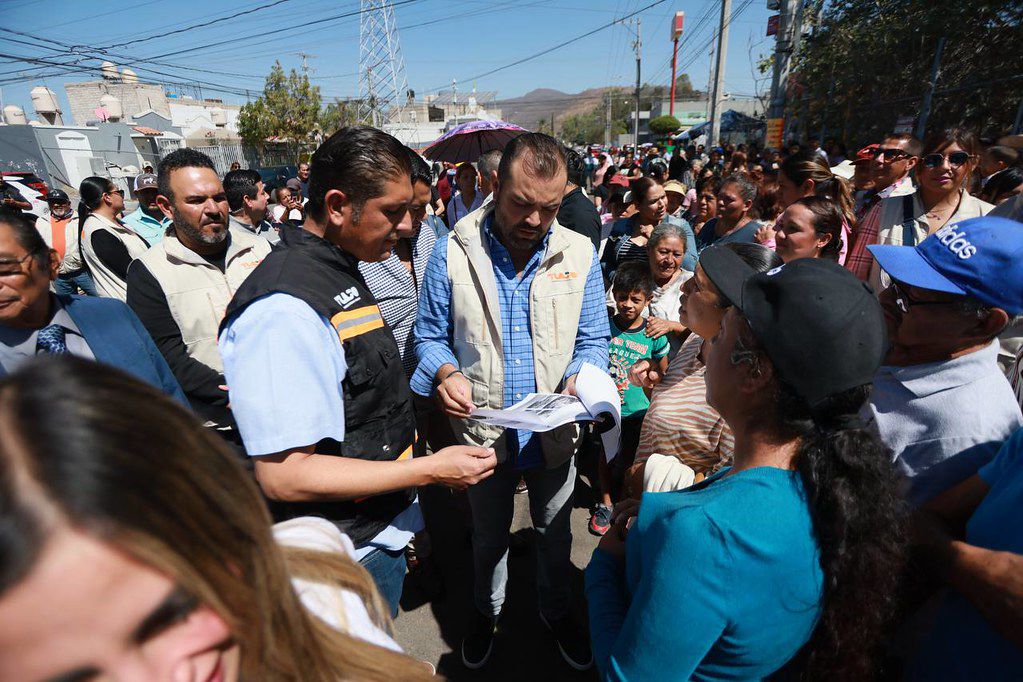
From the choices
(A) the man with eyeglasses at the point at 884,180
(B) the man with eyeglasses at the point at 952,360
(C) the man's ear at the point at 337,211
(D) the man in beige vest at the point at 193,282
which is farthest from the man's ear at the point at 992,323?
(D) the man in beige vest at the point at 193,282

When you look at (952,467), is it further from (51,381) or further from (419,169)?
(419,169)

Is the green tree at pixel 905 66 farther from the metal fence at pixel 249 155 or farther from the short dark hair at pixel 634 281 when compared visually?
the metal fence at pixel 249 155

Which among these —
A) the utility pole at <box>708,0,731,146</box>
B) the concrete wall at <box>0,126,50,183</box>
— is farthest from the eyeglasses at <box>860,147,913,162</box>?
the concrete wall at <box>0,126,50,183</box>

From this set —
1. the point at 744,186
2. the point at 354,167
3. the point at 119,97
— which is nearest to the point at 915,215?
the point at 744,186

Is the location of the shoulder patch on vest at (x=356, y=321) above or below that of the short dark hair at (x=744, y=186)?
below

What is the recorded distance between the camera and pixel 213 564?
0.59 meters

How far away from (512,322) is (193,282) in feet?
6.03

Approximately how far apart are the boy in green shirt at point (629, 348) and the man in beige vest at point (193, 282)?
2237 millimetres

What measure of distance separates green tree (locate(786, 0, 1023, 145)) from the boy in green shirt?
26.4 ft

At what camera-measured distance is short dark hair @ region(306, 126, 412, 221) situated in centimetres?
157

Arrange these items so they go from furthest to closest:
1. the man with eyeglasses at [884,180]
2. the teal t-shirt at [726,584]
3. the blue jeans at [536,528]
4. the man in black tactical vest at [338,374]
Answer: the man with eyeglasses at [884,180], the blue jeans at [536,528], the man in black tactical vest at [338,374], the teal t-shirt at [726,584]

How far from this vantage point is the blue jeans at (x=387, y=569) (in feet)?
5.58

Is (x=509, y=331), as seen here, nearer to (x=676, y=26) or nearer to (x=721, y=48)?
(x=721, y=48)

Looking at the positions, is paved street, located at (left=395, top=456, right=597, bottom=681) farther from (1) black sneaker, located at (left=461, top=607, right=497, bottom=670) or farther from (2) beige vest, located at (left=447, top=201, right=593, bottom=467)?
(2) beige vest, located at (left=447, top=201, right=593, bottom=467)
